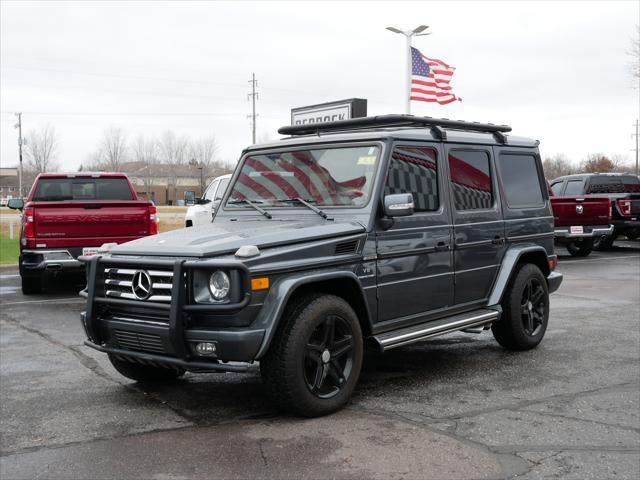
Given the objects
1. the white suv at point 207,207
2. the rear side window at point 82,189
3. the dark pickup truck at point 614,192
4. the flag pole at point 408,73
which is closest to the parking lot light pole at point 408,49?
the flag pole at point 408,73

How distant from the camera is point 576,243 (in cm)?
1938

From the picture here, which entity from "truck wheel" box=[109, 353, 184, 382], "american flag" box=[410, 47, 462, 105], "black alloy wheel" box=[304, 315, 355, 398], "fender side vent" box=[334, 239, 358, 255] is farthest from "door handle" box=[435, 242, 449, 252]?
"american flag" box=[410, 47, 462, 105]

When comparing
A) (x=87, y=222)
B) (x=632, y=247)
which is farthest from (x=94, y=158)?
(x=87, y=222)

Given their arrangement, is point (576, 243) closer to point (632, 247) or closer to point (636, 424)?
point (632, 247)

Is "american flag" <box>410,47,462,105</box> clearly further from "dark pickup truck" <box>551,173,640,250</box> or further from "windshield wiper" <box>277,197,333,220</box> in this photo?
"windshield wiper" <box>277,197,333,220</box>

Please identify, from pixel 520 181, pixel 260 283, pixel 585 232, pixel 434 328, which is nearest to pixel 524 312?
pixel 520 181

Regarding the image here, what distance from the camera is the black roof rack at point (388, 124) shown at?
627 cm

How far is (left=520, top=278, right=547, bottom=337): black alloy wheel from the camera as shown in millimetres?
7203

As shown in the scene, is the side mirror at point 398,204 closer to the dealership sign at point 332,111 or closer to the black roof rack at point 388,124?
the black roof rack at point 388,124

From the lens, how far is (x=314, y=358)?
503 centimetres

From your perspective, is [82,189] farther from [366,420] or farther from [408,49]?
[408,49]

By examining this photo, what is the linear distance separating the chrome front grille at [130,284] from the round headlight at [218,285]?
0.28 m

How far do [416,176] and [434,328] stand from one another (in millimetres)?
1251

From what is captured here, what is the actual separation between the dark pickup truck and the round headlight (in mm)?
16550
